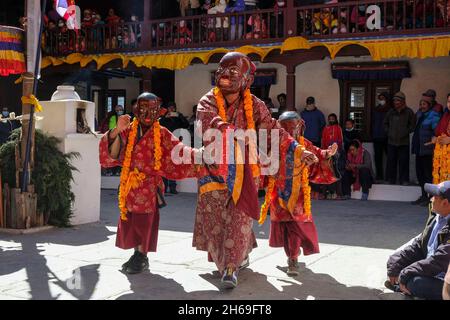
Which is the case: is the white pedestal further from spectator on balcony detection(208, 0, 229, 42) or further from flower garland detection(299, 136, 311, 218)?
spectator on balcony detection(208, 0, 229, 42)

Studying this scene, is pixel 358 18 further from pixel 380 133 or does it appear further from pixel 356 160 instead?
pixel 356 160

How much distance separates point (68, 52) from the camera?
14.6m

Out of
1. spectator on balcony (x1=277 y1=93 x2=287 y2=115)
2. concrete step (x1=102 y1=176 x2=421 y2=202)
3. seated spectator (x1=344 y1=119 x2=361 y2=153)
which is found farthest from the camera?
spectator on balcony (x1=277 y1=93 x2=287 y2=115)

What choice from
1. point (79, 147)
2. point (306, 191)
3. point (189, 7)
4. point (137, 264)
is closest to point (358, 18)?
point (189, 7)

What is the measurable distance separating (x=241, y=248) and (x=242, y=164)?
655mm

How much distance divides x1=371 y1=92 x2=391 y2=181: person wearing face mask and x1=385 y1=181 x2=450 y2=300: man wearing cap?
7.90 m

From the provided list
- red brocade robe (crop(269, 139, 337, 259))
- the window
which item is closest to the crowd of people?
the window

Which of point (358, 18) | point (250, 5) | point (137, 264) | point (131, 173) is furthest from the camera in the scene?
point (250, 5)

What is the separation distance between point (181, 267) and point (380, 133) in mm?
7731

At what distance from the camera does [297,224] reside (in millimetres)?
5000

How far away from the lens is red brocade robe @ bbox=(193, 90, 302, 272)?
4379mm

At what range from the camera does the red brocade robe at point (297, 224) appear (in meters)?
5.01

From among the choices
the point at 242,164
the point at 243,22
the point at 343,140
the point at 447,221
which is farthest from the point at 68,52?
the point at 447,221

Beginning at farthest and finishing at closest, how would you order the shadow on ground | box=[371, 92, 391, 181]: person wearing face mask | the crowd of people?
box=[371, 92, 391, 181]: person wearing face mask
the crowd of people
the shadow on ground
